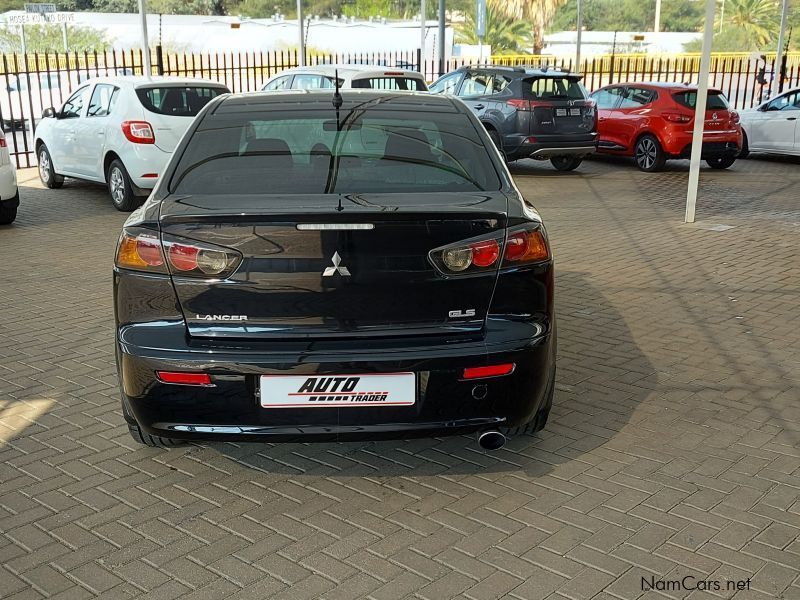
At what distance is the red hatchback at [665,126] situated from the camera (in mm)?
15188

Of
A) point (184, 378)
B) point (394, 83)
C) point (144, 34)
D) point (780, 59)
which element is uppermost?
point (144, 34)

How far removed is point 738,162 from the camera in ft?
55.8

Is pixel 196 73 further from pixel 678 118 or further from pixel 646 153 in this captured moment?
pixel 678 118

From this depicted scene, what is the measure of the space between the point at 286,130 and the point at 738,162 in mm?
14585

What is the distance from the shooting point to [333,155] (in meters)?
4.13

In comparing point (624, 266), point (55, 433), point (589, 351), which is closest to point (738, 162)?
point (624, 266)

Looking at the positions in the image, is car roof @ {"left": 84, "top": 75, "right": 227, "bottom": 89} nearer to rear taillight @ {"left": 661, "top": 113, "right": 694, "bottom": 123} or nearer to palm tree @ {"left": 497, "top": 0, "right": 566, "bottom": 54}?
rear taillight @ {"left": 661, "top": 113, "right": 694, "bottom": 123}

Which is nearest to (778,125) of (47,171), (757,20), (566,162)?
(566,162)

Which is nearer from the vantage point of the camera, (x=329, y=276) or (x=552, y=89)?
(x=329, y=276)

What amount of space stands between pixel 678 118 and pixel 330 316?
43.0ft

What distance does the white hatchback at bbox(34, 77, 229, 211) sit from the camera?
10.9 metres

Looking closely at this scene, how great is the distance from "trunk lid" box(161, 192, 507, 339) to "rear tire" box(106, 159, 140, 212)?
7.97 metres

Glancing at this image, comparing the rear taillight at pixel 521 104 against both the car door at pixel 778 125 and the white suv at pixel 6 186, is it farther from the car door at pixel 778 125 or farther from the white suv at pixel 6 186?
the white suv at pixel 6 186

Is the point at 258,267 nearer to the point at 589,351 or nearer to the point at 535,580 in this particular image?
the point at 535,580
